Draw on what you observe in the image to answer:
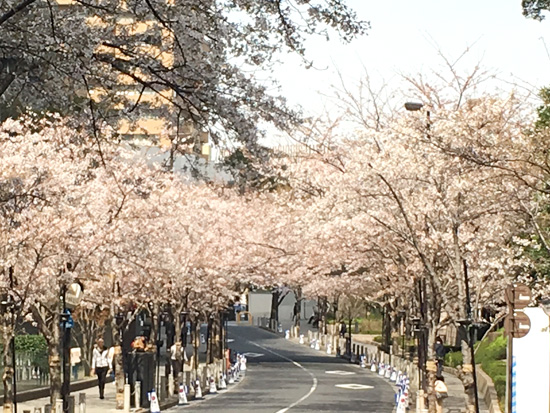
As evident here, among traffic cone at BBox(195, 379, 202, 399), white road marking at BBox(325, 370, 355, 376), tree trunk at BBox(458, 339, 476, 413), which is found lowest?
white road marking at BBox(325, 370, 355, 376)

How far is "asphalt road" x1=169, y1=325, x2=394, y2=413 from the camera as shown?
111 feet

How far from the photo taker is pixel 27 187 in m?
18.1

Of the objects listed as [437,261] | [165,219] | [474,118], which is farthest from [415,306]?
[474,118]

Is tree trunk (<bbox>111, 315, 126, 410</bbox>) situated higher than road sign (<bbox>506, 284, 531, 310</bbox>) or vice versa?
road sign (<bbox>506, 284, 531, 310</bbox>)

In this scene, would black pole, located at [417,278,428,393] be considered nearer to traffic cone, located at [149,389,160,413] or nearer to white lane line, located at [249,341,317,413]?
white lane line, located at [249,341,317,413]

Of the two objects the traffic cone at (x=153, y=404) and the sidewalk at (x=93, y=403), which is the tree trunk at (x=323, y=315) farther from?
the traffic cone at (x=153, y=404)

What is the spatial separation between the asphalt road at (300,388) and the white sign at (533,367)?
16.1 metres

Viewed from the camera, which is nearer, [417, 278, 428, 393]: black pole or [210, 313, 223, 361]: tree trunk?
[417, 278, 428, 393]: black pole

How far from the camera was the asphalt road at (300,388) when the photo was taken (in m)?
33.8

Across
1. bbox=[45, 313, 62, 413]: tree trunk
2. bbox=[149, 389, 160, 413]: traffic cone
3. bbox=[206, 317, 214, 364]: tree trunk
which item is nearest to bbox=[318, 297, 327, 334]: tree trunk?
bbox=[206, 317, 214, 364]: tree trunk

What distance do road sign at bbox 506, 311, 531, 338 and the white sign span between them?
22cm

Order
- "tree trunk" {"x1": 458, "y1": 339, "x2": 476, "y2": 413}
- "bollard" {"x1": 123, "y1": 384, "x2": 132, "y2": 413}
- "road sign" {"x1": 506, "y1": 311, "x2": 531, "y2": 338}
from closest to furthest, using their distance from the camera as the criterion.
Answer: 1. "road sign" {"x1": 506, "y1": 311, "x2": 531, "y2": 338}
2. "tree trunk" {"x1": 458, "y1": 339, "x2": 476, "y2": 413}
3. "bollard" {"x1": 123, "y1": 384, "x2": 132, "y2": 413}

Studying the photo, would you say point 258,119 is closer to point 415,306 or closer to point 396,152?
point 396,152

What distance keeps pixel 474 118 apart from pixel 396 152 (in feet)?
10.0
